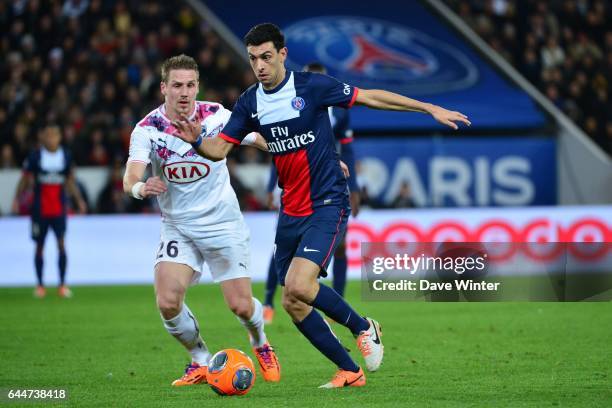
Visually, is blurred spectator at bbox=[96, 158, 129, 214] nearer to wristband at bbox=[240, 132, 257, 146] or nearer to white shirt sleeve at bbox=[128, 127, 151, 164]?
white shirt sleeve at bbox=[128, 127, 151, 164]

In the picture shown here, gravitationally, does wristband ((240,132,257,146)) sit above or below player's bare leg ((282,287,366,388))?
above

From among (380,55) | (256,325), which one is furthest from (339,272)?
(380,55)

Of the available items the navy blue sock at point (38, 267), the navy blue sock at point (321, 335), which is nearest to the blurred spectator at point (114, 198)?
the navy blue sock at point (38, 267)

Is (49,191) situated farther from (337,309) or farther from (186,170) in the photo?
(337,309)

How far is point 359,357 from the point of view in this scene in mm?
9250

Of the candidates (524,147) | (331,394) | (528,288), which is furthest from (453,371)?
(524,147)

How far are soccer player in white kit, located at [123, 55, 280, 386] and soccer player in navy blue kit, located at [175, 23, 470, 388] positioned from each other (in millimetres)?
451

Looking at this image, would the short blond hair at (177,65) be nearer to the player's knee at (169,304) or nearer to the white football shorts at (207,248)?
the white football shorts at (207,248)

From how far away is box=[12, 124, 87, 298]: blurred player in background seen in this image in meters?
15.7

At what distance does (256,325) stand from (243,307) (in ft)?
0.69

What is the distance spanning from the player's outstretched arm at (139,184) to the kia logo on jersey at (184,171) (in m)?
0.25

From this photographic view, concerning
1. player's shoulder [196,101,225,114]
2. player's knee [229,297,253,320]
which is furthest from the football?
player's shoulder [196,101,225,114]

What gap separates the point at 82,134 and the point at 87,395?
521 inches

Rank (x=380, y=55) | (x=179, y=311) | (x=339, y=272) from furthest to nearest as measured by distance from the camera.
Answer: (x=380, y=55) < (x=339, y=272) < (x=179, y=311)
